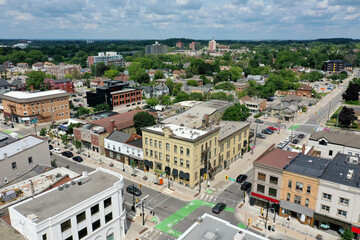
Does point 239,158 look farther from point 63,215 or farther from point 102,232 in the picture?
point 63,215

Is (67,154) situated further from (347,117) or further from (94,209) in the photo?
(347,117)

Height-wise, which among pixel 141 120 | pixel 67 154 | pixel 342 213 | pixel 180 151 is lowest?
pixel 67 154

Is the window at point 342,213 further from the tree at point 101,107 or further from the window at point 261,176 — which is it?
the tree at point 101,107

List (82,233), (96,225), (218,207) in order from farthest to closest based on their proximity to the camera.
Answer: (218,207)
(96,225)
(82,233)

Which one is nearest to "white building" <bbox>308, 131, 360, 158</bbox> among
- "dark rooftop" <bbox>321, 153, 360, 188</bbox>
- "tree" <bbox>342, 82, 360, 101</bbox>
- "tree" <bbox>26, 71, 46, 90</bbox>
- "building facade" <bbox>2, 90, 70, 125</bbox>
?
"dark rooftop" <bbox>321, 153, 360, 188</bbox>

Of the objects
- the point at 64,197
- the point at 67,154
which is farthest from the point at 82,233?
the point at 67,154

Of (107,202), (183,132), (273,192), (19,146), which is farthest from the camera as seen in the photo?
(183,132)

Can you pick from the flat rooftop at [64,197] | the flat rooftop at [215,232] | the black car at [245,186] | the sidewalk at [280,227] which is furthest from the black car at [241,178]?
the flat rooftop at [64,197]

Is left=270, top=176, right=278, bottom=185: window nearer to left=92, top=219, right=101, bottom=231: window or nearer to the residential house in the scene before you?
the residential house
